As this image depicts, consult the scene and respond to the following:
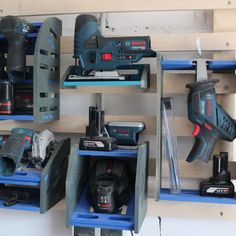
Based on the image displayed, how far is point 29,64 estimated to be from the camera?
1.62 meters

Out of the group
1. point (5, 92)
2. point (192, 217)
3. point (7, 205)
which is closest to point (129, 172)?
point (192, 217)

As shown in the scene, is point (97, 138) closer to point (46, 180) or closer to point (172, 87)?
point (46, 180)

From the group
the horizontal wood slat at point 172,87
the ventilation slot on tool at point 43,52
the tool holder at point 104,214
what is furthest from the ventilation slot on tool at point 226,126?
the ventilation slot on tool at point 43,52

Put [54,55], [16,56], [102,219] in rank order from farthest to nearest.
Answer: [54,55]
[16,56]
[102,219]

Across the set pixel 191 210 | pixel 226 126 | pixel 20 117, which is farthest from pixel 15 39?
pixel 191 210

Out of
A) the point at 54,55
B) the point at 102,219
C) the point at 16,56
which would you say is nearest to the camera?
the point at 102,219

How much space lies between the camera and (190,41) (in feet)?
4.72

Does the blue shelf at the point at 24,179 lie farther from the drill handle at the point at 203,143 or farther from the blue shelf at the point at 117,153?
the drill handle at the point at 203,143

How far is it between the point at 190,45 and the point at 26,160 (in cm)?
82

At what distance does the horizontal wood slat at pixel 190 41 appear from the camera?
141 cm

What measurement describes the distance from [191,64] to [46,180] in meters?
0.69

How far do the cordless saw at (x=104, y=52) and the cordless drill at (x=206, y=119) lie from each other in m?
0.23

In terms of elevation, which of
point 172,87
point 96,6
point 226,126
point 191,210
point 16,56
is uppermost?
point 96,6

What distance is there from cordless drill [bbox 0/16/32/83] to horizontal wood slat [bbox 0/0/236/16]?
0.23 m
